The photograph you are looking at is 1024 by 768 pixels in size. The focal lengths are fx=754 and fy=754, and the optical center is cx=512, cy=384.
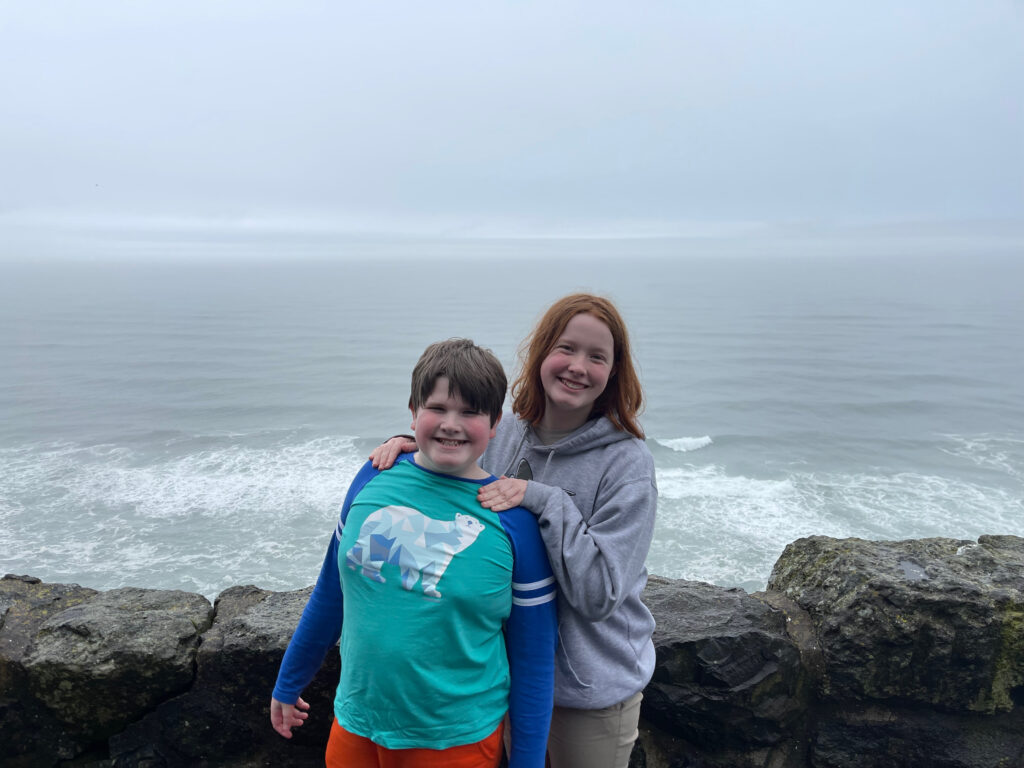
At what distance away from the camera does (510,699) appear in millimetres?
2209

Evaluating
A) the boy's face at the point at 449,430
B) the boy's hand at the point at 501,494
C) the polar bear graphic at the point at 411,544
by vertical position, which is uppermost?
the boy's face at the point at 449,430

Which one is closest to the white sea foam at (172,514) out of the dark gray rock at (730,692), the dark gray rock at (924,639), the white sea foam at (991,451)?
the dark gray rock at (730,692)

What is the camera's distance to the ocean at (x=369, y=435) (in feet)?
56.9

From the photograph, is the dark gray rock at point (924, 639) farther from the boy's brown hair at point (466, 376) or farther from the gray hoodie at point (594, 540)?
the boy's brown hair at point (466, 376)

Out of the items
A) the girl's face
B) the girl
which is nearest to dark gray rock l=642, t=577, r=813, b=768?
the girl

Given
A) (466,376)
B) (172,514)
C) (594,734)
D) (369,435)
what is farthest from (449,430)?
(369,435)

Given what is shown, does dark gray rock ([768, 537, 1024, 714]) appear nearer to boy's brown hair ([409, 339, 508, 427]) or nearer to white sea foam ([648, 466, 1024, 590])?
boy's brown hair ([409, 339, 508, 427])

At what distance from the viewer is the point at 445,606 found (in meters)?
2.08

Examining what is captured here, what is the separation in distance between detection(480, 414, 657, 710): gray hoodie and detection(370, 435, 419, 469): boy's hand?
0.31m

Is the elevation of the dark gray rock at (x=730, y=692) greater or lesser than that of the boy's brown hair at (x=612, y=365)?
lesser

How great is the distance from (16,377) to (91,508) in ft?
93.2

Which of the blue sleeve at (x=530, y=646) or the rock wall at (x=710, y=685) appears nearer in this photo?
the blue sleeve at (x=530, y=646)

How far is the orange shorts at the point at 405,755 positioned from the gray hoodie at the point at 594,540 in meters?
0.28

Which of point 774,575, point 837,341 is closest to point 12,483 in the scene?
point 774,575
